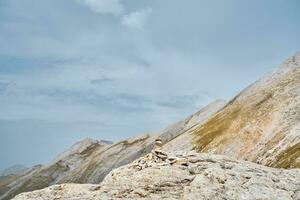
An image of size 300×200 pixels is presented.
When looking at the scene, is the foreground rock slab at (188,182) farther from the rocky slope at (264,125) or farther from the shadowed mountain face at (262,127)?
the shadowed mountain face at (262,127)

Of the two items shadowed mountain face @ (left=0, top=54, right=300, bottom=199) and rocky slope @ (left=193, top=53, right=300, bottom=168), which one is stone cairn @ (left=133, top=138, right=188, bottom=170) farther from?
shadowed mountain face @ (left=0, top=54, right=300, bottom=199)

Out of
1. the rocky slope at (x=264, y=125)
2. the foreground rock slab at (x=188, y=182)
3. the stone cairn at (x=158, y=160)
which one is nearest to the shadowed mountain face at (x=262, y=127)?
the rocky slope at (x=264, y=125)

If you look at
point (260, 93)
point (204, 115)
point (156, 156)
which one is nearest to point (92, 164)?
point (204, 115)

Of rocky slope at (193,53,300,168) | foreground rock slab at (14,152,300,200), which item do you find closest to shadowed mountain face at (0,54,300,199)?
rocky slope at (193,53,300,168)

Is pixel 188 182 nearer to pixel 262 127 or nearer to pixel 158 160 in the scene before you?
pixel 158 160

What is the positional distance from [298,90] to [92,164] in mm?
115350

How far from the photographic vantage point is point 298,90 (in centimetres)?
9294

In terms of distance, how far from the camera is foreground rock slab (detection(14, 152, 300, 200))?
27016mm

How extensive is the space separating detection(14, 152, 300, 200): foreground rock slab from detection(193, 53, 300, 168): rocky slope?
29.1 meters

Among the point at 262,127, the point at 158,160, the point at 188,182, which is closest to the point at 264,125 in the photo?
the point at 262,127

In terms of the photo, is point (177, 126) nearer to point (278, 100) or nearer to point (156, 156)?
point (278, 100)

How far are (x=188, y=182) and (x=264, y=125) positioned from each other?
65.5 metres

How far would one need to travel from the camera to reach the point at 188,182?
A: 1113 inches

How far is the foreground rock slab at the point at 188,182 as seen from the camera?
27.0 metres
